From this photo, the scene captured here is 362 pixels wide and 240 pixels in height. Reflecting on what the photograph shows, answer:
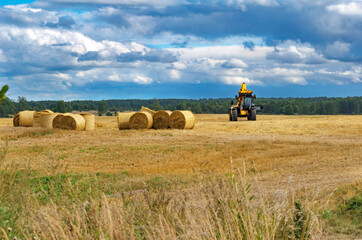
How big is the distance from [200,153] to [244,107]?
780 inches

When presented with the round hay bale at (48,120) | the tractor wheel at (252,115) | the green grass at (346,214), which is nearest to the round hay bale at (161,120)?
the round hay bale at (48,120)

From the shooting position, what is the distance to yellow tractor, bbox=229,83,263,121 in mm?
35481

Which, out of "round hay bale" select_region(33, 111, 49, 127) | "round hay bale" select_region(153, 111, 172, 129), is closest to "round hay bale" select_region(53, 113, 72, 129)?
Answer: "round hay bale" select_region(33, 111, 49, 127)

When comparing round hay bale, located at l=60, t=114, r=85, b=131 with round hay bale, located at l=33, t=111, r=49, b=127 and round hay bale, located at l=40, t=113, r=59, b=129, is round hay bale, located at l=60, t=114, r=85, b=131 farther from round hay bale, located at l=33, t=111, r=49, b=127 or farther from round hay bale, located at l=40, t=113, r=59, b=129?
round hay bale, located at l=33, t=111, r=49, b=127

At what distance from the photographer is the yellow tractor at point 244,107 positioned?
Result: 35.5 m

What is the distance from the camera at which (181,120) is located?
1099 inches

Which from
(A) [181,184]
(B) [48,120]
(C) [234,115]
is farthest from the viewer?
(C) [234,115]

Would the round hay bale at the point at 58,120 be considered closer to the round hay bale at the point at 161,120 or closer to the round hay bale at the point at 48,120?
the round hay bale at the point at 48,120

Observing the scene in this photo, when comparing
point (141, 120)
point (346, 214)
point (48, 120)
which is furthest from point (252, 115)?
point (346, 214)

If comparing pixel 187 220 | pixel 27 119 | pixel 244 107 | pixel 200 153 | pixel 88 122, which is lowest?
pixel 200 153

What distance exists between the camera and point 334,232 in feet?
20.4

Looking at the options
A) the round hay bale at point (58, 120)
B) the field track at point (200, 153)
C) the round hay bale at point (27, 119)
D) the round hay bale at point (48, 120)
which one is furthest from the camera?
the round hay bale at point (27, 119)

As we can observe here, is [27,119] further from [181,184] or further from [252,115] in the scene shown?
[181,184]

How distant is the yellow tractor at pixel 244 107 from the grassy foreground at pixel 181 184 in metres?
4.75
